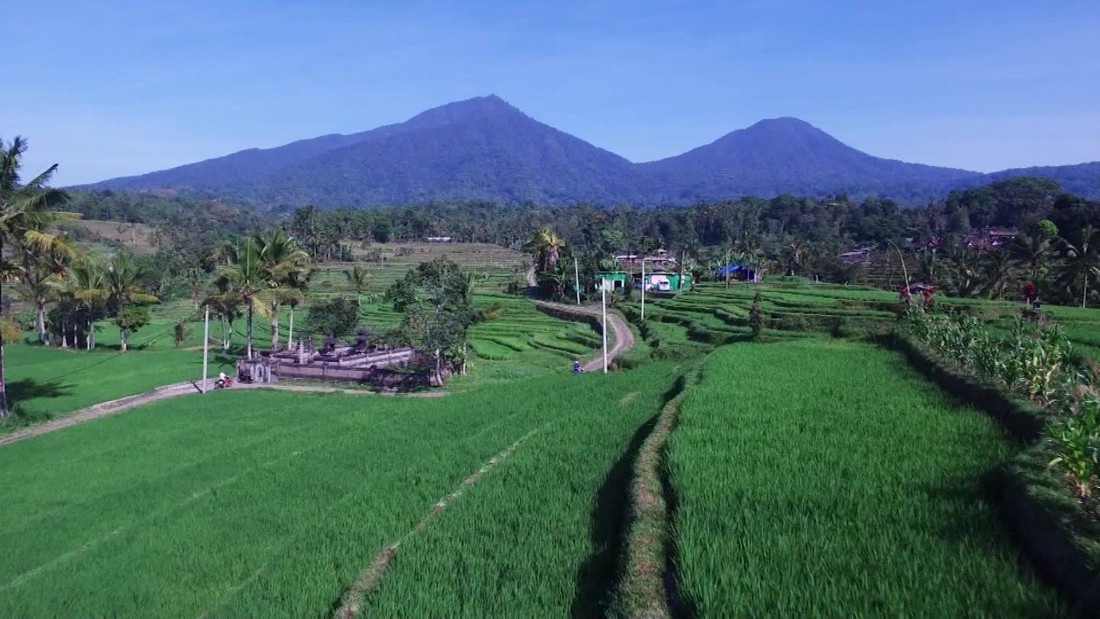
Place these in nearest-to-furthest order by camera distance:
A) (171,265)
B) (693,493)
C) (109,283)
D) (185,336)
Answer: (693,493)
(109,283)
(185,336)
(171,265)

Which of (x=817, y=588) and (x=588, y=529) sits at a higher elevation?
(x=817, y=588)

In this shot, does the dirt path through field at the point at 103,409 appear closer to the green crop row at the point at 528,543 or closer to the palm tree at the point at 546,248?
the green crop row at the point at 528,543

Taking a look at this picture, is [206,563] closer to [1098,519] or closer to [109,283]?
[1098,519]

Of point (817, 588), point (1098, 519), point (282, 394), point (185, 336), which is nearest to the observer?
point (817, 588)

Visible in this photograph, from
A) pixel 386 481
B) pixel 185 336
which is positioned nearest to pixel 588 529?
pixel 386 481

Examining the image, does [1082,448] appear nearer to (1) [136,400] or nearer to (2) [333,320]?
(1) [136,400]

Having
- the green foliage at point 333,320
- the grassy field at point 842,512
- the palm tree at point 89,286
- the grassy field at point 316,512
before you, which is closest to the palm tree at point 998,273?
the grassy field at point 316,512
